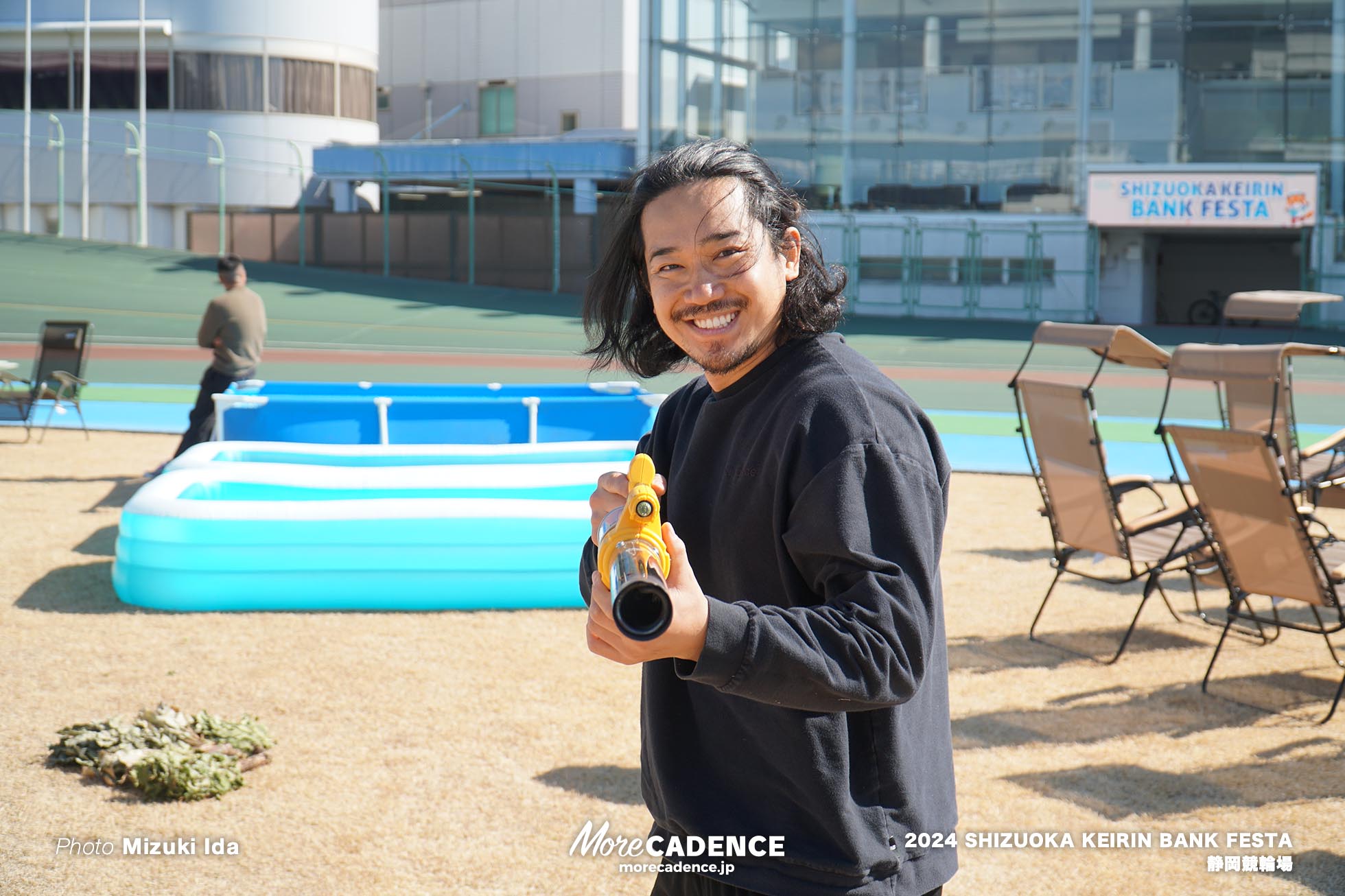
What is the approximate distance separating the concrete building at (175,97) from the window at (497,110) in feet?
19.5

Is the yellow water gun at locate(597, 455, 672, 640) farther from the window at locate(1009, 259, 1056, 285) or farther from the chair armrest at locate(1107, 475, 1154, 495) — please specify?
the window at locate(1009, 259, 1056, 285)

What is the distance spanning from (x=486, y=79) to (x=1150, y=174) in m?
22.6

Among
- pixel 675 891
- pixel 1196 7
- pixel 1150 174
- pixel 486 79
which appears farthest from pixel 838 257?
pixel 675 891

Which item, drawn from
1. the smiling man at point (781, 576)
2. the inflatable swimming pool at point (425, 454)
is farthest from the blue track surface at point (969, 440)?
the smiling man at point (781, 576)

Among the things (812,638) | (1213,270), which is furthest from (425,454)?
(1213,270)

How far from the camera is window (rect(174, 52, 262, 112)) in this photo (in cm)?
3669

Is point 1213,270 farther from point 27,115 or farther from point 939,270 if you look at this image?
point 27,115

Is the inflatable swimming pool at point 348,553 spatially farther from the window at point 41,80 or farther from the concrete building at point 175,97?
the window at point 41,80

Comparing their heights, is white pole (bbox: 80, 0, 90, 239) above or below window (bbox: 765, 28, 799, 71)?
below

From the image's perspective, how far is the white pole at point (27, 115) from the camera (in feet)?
101

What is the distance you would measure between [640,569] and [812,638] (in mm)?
248

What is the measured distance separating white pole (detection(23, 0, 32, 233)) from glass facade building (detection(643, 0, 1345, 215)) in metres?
14.4

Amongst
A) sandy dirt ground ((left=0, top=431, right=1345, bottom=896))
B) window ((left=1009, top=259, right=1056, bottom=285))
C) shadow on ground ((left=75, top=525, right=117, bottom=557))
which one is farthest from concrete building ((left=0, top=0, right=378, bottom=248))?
sandy dirt ground ((left=0, top=431, right=1345, bottom=896))

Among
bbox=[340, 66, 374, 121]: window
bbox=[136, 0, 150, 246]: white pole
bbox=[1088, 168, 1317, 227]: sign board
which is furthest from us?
bbox=[340, 66, 374, 121]: window
